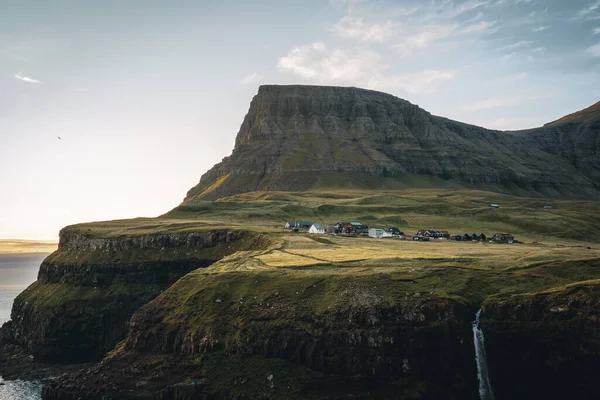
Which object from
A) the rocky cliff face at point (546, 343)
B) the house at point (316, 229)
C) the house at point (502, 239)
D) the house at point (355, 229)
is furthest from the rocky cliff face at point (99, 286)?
the rocky cliff face at point (546, 343)

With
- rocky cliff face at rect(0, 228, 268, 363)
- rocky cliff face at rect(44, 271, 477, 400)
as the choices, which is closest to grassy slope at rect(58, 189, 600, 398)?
rocky cliff face at rect(44, 271, 477, 400)

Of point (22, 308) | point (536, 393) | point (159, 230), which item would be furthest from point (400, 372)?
point (22, 308)

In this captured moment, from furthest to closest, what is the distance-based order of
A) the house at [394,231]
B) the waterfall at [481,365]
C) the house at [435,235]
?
1. the house at [394,231]
2. the house at [435,235]
3. the waterfall at [481,365]

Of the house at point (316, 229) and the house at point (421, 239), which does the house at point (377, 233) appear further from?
the house at point (316, 229)

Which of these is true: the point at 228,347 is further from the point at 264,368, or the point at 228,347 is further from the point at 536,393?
the point at 536,393

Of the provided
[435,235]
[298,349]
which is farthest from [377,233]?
[298,349]

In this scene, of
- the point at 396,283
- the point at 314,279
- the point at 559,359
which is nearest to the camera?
the point at 559,359
